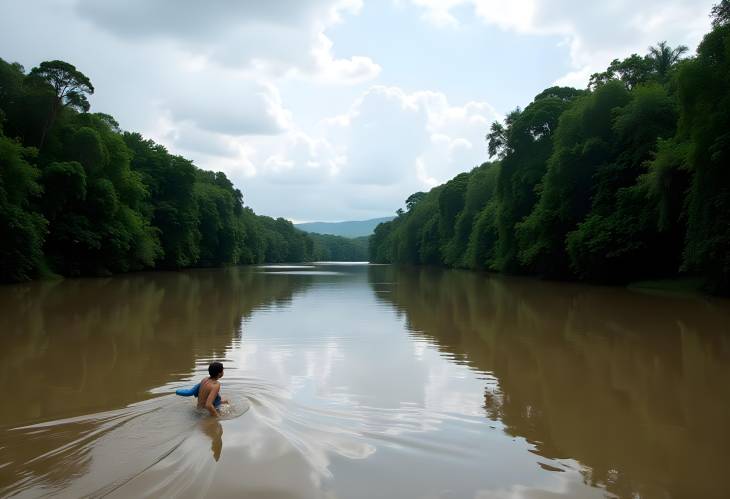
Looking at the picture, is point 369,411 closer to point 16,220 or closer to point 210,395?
point 210,395

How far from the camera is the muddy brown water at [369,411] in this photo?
4773 millimetres

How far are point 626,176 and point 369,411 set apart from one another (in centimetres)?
2818

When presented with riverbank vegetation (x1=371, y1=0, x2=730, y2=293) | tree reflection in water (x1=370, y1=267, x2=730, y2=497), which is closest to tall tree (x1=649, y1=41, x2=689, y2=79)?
riverbank vegetation (x1=371, y1=0, x2=730, y2=293)

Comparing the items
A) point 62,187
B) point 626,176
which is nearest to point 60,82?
point 62,187

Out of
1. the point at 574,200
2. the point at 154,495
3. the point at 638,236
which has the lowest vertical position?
the point at 154,495

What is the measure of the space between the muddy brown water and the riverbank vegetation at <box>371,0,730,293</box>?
26.1ft

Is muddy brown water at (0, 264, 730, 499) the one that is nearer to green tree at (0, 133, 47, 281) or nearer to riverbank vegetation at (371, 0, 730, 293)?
riverbank vegetation at (371, 0, 730, 293)

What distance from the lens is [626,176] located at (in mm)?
30672

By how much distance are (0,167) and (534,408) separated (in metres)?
29.0

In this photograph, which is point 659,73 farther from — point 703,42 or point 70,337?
point 70,337

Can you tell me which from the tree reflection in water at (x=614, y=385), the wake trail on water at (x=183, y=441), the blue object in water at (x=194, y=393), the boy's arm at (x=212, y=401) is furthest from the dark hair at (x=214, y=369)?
the tree reflection in water at (x=614, y=385)

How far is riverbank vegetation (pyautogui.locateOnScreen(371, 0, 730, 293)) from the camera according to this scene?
66.9 feet

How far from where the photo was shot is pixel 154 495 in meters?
4.41

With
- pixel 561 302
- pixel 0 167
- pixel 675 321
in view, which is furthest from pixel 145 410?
pixel 0 167
